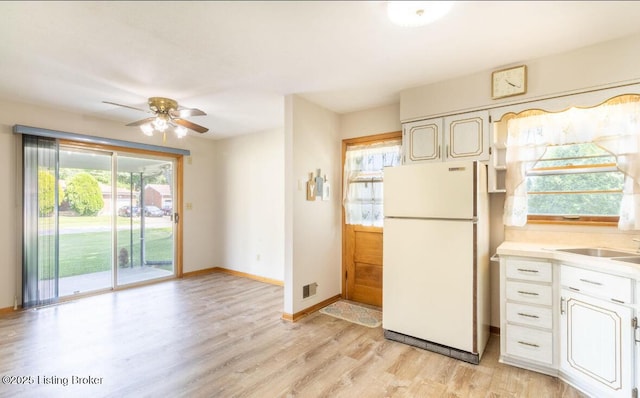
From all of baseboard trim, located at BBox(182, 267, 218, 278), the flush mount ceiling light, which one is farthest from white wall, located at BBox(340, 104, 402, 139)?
baseboard trim, located at BBox(182, 267, 218, 278)

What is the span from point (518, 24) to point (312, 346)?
9.45ft

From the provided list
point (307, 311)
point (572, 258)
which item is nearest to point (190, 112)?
point (307, 311)

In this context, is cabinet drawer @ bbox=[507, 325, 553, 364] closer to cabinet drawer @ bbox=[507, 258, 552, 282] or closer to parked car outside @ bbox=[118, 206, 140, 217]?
cabinet drawer @ bbox=[507, 258, 552, 282]

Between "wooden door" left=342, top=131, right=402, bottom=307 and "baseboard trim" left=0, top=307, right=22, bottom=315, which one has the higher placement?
"wooden door" left=342, top=131, right=402, bottom=307

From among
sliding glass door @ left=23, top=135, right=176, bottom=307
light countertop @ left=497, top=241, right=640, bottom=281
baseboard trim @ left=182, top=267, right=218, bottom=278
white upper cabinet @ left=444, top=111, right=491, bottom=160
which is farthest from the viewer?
baseboard trim @ left=182, top=267, right=218, bottom=278

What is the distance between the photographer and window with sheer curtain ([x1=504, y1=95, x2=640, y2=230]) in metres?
2.18

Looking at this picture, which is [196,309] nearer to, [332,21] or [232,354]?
[232,354]

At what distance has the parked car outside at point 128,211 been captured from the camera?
438 centimetres

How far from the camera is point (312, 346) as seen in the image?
2645 millimetres

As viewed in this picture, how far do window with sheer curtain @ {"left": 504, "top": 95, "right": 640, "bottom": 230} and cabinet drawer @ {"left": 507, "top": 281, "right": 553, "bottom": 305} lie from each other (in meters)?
0.60

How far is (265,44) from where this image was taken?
2.18 metres

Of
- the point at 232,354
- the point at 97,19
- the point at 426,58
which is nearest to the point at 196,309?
the point at 232,354

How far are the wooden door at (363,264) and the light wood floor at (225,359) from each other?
2.22 feet

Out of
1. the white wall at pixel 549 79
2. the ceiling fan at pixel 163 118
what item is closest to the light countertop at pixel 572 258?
the white wall at pixel 549 79
